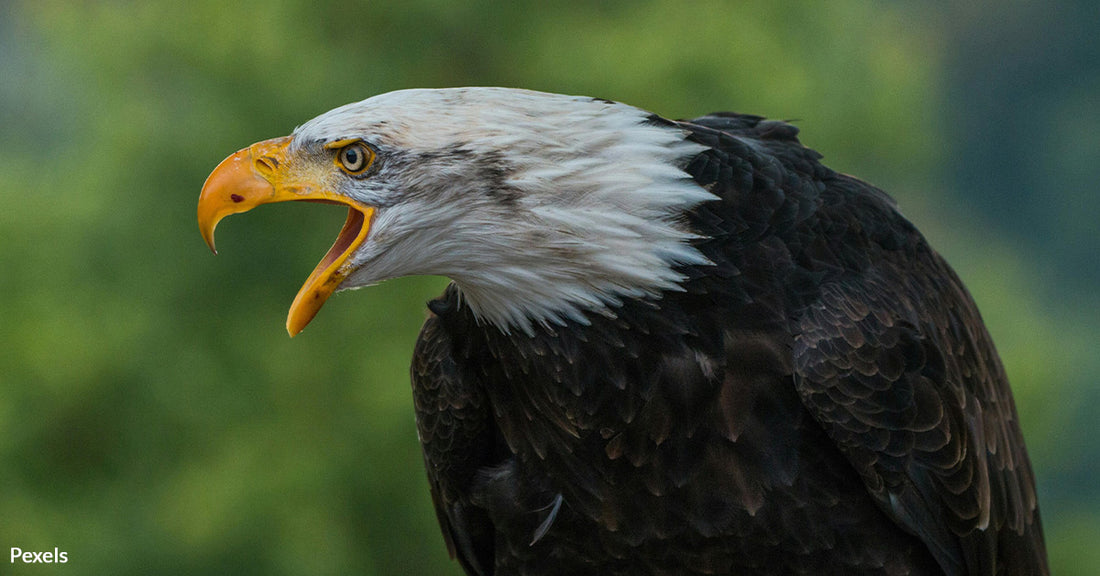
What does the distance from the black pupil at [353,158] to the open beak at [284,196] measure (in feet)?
0.17

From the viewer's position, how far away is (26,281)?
24.0 ft

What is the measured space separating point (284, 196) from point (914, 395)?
1.44 meters

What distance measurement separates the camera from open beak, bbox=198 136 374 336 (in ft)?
7.17

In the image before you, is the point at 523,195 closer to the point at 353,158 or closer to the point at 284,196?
the point at 353,158

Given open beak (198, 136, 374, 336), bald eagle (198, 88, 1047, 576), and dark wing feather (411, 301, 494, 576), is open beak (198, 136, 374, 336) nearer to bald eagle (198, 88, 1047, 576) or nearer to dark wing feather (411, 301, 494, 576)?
bald eagle (198, 88, 1047, 576)

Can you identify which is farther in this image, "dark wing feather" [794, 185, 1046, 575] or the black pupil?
"dark wing feather" [794, 185, 1046, 575]

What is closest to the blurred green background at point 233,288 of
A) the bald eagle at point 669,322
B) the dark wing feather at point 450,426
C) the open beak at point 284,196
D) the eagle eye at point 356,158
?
the dark wing feather at point 450,426

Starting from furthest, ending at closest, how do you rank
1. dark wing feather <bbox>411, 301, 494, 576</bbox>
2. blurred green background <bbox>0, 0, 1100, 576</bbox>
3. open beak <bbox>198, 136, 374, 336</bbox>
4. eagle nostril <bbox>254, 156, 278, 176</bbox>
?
1. blurred green background <bbox>0, 0, 1100, 576</bbox>
2. dark wing feather <bbox>411, 301, 494, 576</bbox>
3. eagle nostril <bbox>254, 156, 278, 176</bbox>
4. open beak <bbox>198, 136, 374, 336</bbox>

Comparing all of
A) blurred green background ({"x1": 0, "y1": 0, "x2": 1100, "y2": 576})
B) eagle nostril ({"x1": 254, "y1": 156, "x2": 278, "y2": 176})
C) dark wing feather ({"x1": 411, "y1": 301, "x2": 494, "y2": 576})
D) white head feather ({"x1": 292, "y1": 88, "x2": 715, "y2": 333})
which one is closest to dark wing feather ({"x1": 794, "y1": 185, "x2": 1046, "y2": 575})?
white head feather ({"x1": 292, "y1": 88, "x2": 715, "y2": 333})

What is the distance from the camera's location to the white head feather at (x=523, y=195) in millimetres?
2195

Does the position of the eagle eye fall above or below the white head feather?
above

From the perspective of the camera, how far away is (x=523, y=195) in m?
2.21

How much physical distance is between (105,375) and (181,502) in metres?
1.04

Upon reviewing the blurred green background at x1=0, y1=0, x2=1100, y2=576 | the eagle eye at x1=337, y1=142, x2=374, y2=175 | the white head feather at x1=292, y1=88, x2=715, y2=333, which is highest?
the blurred green background at x1=0, y1=0, x2=1100, y2=576
